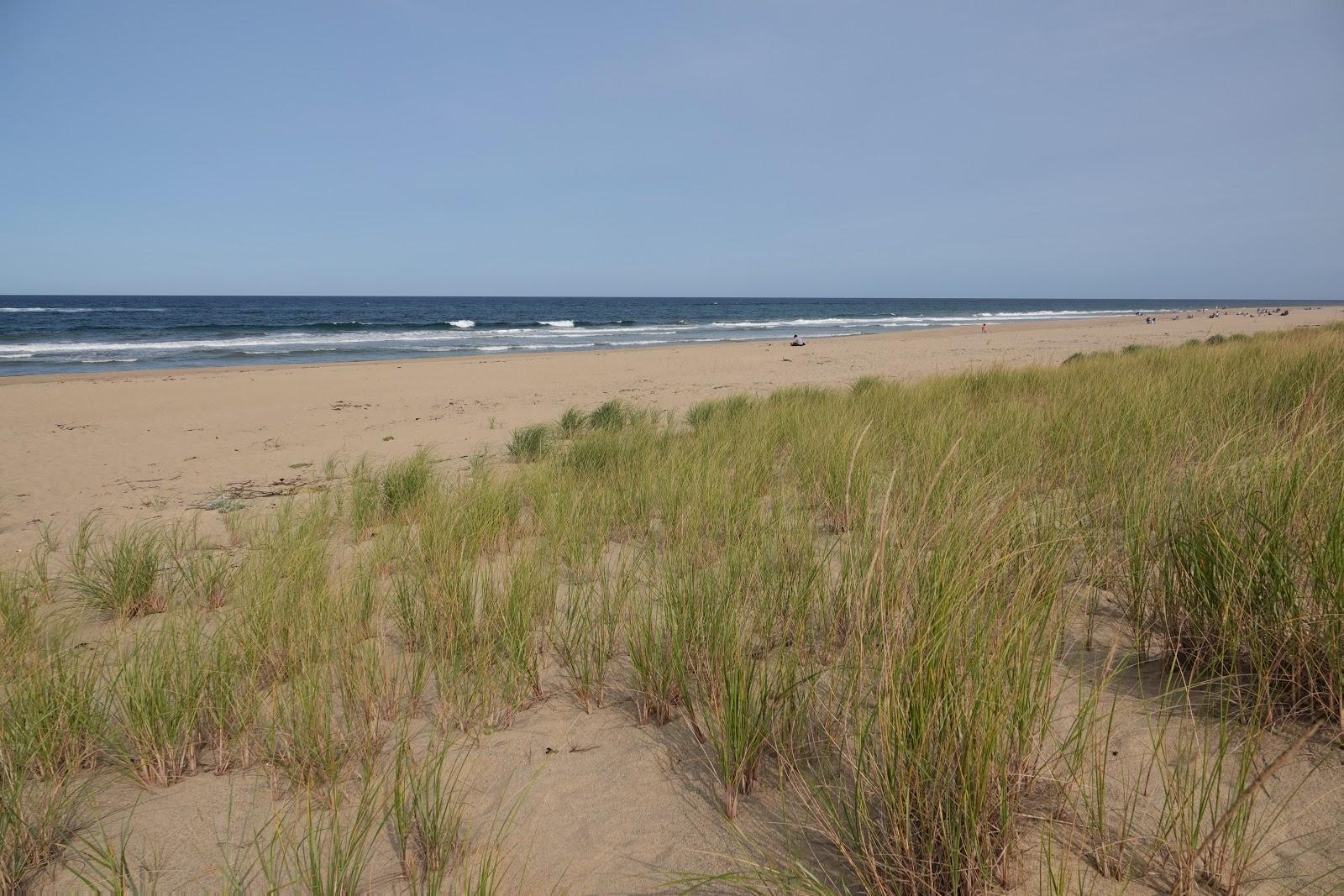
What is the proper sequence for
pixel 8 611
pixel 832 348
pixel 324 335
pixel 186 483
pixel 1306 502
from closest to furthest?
pixel 1306 502 < pixel 8 611 < pixel 186 483 < pixel 832 348 < pixel 324 335

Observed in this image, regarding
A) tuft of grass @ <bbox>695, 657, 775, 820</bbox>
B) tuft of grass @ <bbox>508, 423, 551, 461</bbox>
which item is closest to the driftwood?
tuft of grass @ <bbox>508, 423, 551, 461</bbox>

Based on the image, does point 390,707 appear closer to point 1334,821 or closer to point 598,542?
point 598,542

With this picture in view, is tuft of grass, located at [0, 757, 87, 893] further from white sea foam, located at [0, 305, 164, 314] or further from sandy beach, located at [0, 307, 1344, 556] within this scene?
white sea foam, located at [0, 305, 164, 314]

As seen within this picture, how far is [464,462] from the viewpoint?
7.04 m

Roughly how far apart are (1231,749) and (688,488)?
256 centimetres

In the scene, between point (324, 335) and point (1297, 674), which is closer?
point (1297, 674)

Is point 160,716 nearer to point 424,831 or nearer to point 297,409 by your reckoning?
point 424,831

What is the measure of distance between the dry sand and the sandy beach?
5cm

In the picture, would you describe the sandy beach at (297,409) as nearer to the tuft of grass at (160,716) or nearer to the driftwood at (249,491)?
the driftwood at (249,491)

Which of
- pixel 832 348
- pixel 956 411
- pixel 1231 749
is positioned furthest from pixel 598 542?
pixel 832 348

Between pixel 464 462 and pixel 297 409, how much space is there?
21.6 feet

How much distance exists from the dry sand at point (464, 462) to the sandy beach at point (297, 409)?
0.05 m

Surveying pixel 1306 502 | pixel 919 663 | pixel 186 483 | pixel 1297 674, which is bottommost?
pixel 186 483

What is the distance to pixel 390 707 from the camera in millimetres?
2189
